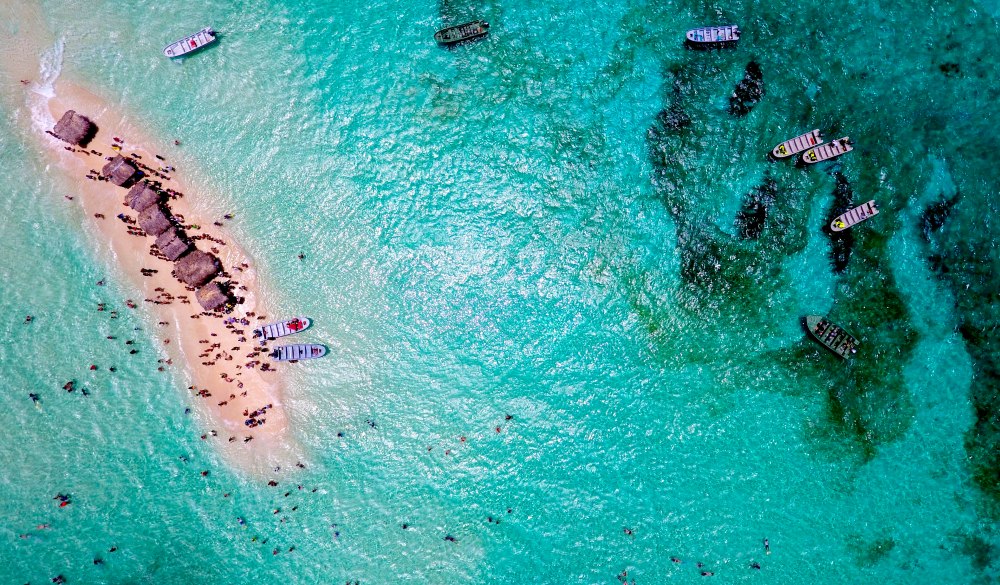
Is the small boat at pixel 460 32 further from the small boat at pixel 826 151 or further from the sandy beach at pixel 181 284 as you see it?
the small boat at pixel 826 151

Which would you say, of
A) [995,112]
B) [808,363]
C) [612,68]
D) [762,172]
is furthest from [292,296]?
[995,112]

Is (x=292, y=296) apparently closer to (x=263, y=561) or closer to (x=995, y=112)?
(x=263, y=561)

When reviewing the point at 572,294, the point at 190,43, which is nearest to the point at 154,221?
the point at 190,43

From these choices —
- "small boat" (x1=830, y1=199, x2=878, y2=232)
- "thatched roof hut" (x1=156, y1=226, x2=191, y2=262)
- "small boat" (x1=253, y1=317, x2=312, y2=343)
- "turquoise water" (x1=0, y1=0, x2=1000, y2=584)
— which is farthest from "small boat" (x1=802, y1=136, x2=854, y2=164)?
"thatched roof hut" (x1=156, y1=226, x2=191, y2=262)

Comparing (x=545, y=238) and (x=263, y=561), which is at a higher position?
(x=545, y=238)

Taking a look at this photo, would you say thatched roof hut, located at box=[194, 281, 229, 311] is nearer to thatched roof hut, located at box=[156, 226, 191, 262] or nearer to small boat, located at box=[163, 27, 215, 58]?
thatched roof hut, located at box=[156, 226, 191, 262]
